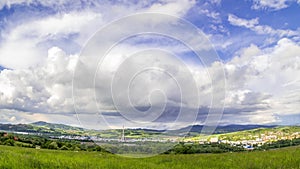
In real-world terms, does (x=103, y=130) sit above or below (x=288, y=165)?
above

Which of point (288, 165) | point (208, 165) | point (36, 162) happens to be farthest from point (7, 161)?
point (288, 165)

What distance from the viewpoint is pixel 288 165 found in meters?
10.8

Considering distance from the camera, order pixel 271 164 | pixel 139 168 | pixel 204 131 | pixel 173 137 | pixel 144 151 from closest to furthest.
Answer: pixel 139 168 < pixel 271 164 < pixel 204 131 < pixel 144 151 < pixel 173 137

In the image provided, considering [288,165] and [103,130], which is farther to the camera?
[103,130]

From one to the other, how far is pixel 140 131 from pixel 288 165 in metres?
8.30

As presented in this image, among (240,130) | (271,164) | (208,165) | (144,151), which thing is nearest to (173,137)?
(144,151)

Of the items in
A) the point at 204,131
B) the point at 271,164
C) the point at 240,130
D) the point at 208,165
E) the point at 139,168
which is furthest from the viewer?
the point at 240,130

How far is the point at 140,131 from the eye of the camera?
17.3 m

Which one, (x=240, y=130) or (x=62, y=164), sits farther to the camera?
(x=240, y=130)

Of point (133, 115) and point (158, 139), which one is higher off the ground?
point (133, 115)

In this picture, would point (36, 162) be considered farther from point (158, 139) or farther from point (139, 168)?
point (158, 139)

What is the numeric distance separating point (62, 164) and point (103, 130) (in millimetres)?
7148

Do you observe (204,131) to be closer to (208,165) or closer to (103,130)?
(208,165)

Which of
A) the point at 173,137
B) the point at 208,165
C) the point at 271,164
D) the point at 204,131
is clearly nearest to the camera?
the point at 271,164
